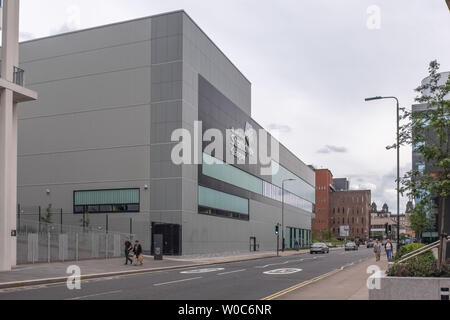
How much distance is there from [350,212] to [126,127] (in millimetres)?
147428

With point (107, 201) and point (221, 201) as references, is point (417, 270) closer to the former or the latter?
point (107, 201)

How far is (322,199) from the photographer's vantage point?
179 m

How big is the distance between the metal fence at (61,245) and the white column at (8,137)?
243cm

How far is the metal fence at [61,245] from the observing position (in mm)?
30688

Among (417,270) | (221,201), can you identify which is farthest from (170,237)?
(417,270)

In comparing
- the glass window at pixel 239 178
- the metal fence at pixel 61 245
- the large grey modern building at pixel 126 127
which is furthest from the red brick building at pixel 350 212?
the metal fence at pixel 61 245

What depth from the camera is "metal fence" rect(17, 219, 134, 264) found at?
30.7 metres

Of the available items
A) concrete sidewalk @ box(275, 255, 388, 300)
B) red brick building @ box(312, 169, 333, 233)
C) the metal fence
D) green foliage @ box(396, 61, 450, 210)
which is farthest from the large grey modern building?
red brick building @ box(312, 169, 333, 233)

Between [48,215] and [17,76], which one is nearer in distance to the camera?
[17,76]

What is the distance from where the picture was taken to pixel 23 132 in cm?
5216

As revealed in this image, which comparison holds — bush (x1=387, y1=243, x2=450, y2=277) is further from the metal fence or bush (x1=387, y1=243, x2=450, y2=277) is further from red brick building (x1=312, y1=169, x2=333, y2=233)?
red brick building (x1=312, y1=169, x2=333, y2=233)

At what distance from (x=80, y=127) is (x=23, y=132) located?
6.69m
